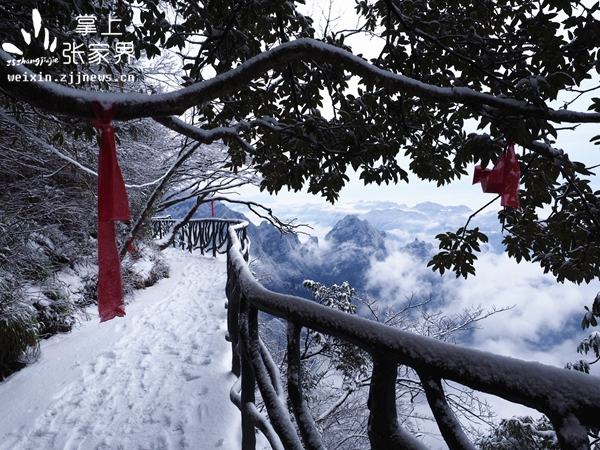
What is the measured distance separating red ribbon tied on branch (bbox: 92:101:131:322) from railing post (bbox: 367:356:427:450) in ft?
4.68

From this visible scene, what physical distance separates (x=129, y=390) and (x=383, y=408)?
10.6ft

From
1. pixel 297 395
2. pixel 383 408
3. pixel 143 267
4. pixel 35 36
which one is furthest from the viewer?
pixel 143 267

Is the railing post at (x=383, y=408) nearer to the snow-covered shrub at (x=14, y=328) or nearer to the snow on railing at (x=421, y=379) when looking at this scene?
the snow on railing at (x=421, y=379)

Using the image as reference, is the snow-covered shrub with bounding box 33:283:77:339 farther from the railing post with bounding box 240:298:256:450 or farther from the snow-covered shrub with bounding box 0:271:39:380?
the railing post with bounding box 240:298:256:450

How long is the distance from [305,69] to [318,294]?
16.2 feet

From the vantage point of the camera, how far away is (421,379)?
0.85 meters

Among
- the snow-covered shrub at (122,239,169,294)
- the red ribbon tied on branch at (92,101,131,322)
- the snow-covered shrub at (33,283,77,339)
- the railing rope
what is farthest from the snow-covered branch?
the snow-covered shrub at (122,239,169,294)

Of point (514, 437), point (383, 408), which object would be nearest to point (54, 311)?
point (383, 408)

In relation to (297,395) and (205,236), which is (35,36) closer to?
(297,395)

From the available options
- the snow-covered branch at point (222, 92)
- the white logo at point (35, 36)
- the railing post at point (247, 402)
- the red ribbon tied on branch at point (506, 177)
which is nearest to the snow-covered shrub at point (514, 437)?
the red ribbon tied on branch at point (506, 177)

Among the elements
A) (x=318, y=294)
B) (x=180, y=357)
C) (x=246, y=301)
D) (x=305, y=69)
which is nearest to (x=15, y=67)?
(x=246, y=301)

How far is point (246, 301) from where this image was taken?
1.82 metres

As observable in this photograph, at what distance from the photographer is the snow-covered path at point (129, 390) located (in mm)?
2520

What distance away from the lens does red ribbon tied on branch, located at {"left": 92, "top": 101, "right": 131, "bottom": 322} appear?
1.70 meters
